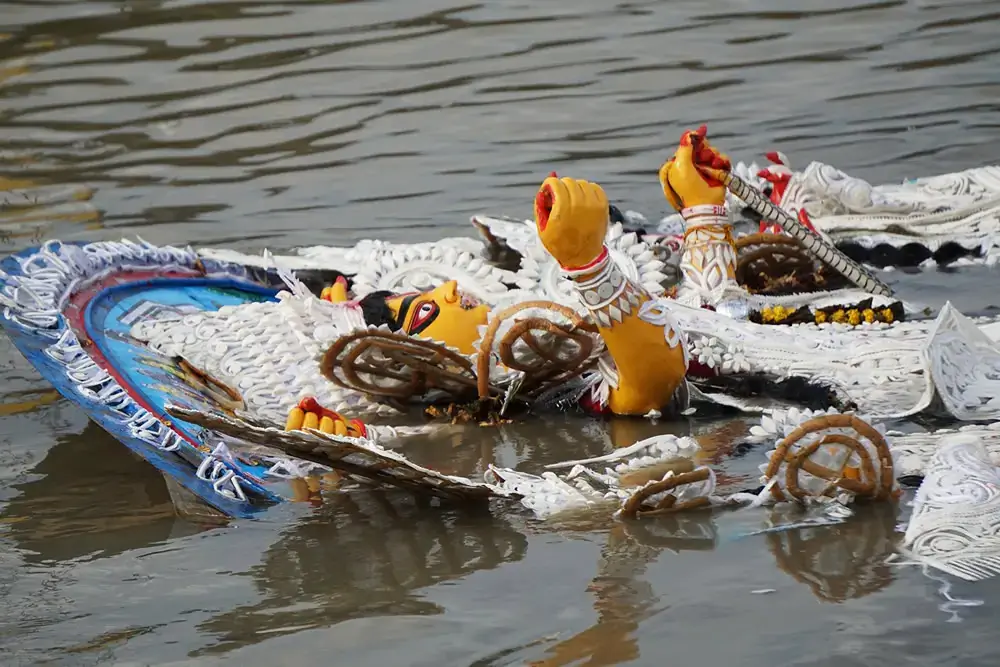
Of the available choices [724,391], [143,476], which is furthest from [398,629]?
[724,391]

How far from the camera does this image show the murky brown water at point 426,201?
2662 millimetres

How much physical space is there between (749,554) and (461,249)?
98.0 inches

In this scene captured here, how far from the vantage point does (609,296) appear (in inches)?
144

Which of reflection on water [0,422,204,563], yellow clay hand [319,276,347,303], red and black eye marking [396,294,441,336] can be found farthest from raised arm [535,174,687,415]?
reflection on water [0,422,204,563]

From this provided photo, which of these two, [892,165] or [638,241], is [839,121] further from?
[638,241]

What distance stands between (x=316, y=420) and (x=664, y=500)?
3.34ft

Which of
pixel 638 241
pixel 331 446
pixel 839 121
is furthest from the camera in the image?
pixel 839 121

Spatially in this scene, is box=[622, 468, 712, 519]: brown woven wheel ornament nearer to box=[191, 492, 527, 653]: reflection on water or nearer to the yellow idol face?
box=[191, 492, 527, 653]: reflection on water

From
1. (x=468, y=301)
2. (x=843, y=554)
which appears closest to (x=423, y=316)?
(x=468, y=301)

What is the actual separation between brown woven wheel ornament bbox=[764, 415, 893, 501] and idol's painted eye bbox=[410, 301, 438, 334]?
1410 millimetres

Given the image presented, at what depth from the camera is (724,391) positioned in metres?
3.97

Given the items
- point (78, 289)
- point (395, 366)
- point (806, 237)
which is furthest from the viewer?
point (806, 237)

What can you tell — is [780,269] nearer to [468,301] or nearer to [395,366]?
[468,301]

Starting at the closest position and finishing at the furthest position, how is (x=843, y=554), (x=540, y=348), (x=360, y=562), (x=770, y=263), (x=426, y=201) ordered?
(x=843, y=554) → (x=360, y=562) → (x=540, y=348) → (x=770, y=263) → (x=426, y=201)
